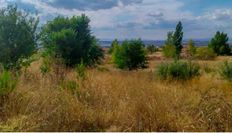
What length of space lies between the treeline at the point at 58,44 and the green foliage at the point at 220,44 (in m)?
40.1

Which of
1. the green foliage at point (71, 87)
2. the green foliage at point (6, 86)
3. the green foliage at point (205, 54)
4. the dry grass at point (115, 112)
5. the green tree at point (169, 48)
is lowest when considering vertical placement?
the green foliage at point (205, 54)

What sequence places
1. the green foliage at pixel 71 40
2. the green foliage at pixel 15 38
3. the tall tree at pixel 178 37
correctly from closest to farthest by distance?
the green foliage at pixel 15 38 < the green foliage at pixel 71 40 < the tall tree at pixel 178 37

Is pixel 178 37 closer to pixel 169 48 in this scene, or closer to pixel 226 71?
pixel 169 48

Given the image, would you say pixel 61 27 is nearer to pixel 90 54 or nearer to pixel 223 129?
pixel 90 54

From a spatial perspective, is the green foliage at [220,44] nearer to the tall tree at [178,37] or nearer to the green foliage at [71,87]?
the tall tree at [178,37]

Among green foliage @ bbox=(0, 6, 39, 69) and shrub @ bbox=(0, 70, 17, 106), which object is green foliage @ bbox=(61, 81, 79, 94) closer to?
shrub @ bbox=(0, 70, 17, 106)

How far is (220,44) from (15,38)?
2446 inches

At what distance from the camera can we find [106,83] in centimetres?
764

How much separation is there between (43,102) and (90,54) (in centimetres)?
2272

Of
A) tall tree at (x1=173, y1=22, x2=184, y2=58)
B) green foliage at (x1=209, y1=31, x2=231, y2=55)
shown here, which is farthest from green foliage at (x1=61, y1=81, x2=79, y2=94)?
green foliage at (x1=209, y1=31, x2=231, y2=55)

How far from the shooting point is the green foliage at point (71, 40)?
25078 mm

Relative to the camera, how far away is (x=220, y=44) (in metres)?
71.2

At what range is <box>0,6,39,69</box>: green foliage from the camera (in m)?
14.1

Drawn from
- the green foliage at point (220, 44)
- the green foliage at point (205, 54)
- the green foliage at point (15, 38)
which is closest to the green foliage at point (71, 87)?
the green foliage at point (15, 38)
